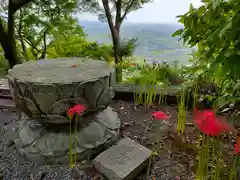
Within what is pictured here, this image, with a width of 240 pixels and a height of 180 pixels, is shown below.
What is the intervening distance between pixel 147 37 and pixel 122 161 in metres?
2.68

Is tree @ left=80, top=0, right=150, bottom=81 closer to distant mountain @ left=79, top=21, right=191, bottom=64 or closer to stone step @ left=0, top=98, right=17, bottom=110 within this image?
distant mountain @ left=79, top=21, right=191, bottom=64

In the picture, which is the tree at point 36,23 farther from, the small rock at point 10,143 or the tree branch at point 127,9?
the small rock at point 10,143

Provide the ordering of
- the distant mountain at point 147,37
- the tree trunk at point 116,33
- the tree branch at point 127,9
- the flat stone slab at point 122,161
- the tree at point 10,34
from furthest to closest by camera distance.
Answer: the tree branch at point 127,9 → the tree trunk at point 116,33 → the distant mountain at point 147,37 → the tree at point 10,34 → the flat stone slab at point 122,161

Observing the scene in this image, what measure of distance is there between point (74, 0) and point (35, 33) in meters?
0.78

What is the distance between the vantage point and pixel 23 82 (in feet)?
4.09

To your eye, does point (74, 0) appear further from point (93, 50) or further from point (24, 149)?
point (24, 149)

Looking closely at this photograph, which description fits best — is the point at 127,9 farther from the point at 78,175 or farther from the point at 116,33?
the point at 78,175

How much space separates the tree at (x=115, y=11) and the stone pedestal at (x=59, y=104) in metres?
1.64

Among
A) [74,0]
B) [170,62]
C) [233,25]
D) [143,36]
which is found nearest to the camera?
[233,25]

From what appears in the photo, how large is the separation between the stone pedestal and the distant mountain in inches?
60.4

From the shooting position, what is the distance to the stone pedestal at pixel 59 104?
49.6 inches

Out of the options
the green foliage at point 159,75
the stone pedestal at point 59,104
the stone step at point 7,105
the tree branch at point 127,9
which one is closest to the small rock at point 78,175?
the stone pedestal at point 59,104

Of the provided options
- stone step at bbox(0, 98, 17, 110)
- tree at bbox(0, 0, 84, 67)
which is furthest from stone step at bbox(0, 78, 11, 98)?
tree at bbox(0, 0, 84, 67)

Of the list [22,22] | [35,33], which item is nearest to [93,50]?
[35,33]
